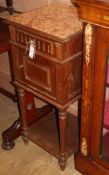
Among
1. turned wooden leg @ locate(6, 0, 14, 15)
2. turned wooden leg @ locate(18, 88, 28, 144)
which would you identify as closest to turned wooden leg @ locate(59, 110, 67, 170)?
turned wooden leg @ locate(18, 88, 28, 144)

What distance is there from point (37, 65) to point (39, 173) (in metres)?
0.74

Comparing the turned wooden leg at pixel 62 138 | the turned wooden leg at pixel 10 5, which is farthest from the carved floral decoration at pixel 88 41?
the turned wooden leg at pixel 10 5

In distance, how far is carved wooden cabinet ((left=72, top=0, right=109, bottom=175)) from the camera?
1.22 metres

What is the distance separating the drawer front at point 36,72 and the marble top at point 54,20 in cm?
16

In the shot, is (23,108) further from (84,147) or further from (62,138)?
(84,147)

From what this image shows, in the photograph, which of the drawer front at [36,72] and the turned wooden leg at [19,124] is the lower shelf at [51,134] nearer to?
the turned wooden leg at [19,124]

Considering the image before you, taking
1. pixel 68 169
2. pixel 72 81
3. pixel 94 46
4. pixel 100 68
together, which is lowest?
pixel 68 169

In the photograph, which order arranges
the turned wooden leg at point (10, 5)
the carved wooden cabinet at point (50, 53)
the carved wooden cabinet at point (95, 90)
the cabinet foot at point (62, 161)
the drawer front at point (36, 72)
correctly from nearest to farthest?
1. the carved wooden cabinet at point (95, 90)
2. the carved wooden cabinet at point (50, 53)
3. the drawer front at point (36, 72)
4. the cabinet foot at point (62, 161)
5. the turned wooden leg at point (10, 5)

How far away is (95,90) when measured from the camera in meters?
1.44

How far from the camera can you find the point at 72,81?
1573 mm

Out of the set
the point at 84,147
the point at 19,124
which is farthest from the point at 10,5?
the point at 84,147

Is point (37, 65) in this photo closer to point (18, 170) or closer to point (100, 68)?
point (100, 68)

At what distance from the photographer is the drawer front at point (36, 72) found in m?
1.53

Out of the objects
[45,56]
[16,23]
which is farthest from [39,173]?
[16,23]
